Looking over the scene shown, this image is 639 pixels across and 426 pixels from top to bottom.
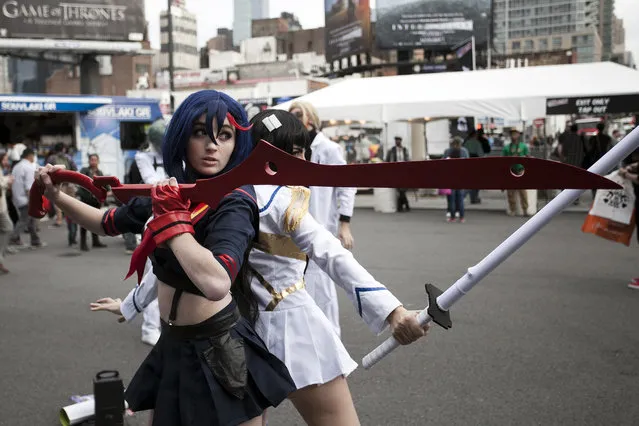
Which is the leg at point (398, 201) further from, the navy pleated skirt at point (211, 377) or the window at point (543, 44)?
the window at point (543, 44)

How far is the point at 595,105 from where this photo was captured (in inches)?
628

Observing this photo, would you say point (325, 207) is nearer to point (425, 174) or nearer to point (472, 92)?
point (425, 174)

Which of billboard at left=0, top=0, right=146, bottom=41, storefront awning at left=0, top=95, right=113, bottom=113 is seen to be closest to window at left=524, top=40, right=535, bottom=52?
billboard at left=0, top=0, right=146, bottom=41

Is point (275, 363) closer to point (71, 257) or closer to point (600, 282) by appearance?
point (600, 282)

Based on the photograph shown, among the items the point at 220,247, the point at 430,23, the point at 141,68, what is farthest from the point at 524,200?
the point at 141,68

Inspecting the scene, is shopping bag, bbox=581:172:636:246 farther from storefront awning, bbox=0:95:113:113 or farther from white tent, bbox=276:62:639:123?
storefront awning, bbox=0:95:113:113

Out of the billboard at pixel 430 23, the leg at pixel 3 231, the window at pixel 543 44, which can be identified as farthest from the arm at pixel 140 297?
the window at pixel 543 44

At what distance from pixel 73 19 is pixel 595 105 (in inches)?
1388

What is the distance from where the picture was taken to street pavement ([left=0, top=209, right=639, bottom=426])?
14.7 ft

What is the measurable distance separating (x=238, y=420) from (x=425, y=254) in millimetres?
9112

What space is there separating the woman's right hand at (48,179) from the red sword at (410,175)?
0.71m

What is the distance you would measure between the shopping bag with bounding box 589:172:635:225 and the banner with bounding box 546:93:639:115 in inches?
309

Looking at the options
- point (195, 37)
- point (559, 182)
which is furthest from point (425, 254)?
point (195, 37)

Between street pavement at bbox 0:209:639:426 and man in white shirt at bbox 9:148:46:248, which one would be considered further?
man in white shirt at bbox 9:148:46:248
